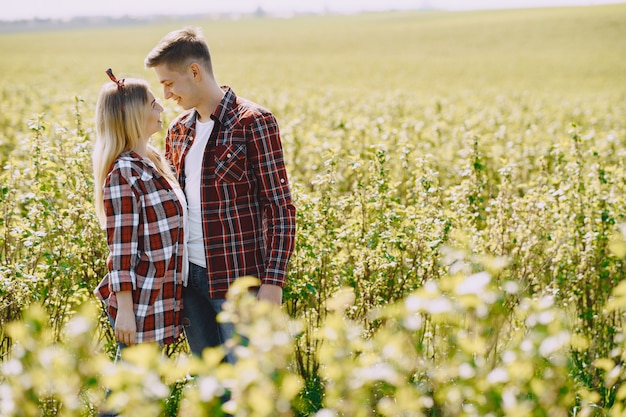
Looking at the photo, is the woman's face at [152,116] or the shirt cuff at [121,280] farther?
the woman's face at [152,116]

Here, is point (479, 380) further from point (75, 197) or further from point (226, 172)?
point (75, 197)

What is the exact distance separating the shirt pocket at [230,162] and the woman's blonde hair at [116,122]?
0.36 meters

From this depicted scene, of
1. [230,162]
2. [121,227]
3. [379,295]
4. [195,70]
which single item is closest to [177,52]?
[195,70]

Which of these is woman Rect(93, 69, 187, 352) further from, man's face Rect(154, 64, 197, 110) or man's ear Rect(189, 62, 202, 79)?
man's ear Rect(189, 62, 202, 79)

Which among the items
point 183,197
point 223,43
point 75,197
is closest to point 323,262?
point 183,197

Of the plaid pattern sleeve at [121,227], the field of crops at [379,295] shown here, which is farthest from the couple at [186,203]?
the field of crops at [379,295]

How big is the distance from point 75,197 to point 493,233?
9.21 feet

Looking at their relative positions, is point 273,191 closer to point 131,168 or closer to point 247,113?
point 247,113

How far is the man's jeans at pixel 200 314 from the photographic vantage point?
2629 mm

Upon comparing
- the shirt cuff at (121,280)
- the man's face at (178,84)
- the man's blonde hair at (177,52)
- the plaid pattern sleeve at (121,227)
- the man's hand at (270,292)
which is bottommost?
the man's hand at (270,292)

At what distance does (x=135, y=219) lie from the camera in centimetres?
237

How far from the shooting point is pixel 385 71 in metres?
36.5

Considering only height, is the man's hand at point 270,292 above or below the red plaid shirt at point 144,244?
below

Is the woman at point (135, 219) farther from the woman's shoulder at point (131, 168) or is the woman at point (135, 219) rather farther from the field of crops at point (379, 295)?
the field of crops at point (379, 295)
